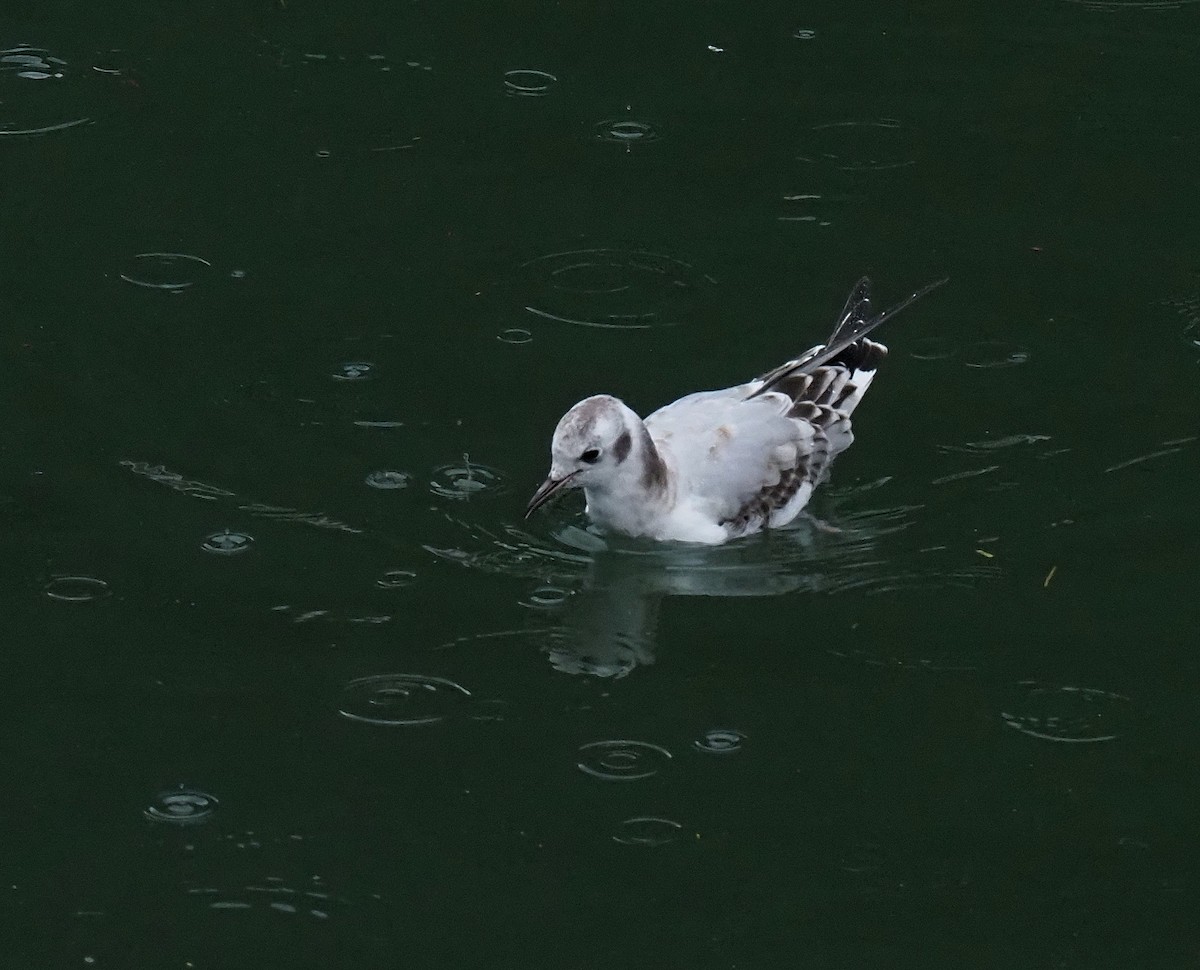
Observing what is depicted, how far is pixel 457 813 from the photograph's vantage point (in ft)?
22.9

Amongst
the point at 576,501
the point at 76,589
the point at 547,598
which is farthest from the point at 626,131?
the point at 76,589

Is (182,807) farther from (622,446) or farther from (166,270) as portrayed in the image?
(166,270)

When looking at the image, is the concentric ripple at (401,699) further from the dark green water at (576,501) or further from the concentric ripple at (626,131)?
the concentric ripple at (626,131)

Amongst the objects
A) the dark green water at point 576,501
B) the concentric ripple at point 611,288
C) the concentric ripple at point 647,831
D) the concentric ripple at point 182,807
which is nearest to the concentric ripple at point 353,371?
the dark green water at point 576,501

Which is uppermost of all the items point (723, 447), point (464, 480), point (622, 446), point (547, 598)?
point (622, 446)

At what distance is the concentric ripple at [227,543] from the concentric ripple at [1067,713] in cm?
273

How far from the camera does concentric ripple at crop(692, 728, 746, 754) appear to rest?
23.9ft

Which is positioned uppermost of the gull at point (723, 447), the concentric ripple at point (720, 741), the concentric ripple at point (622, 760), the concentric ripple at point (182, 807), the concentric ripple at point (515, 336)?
the concentric ripple at point (515, 336)

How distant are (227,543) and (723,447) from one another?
6.37ft

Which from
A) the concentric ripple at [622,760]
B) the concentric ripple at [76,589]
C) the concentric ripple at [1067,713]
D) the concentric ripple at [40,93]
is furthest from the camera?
the concentric ripple at [40,93]

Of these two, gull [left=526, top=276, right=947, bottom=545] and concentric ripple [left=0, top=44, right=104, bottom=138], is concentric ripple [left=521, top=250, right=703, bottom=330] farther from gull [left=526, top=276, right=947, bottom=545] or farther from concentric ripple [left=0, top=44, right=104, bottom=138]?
concentric ripple [left=0, top=44, right=104, bottom=138]

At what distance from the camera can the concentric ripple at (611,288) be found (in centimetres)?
987

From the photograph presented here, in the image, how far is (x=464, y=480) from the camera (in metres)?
8.84

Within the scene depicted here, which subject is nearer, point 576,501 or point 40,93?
point 576,501
